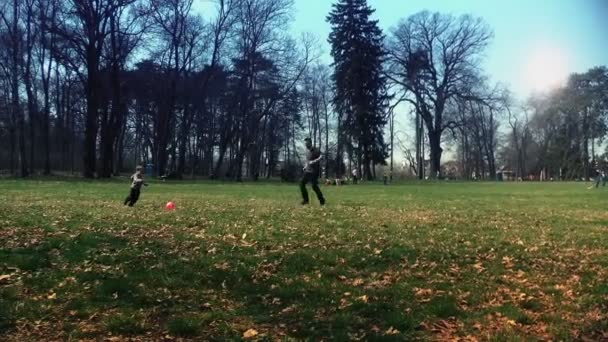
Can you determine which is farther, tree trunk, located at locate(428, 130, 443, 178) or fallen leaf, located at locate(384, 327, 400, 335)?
tree trunk, located at locate(428, 130, 443, 178)

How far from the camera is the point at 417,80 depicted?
66.9 meters

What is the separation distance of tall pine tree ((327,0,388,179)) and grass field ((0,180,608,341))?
51.9 meters

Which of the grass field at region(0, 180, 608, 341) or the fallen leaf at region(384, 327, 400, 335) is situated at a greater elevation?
the grass field at region(0, 180, 608, 341)

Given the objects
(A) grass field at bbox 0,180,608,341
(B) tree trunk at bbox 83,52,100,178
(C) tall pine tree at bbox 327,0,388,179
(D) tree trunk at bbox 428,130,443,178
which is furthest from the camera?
(D) tree trunk at bbox 428,130,443,178

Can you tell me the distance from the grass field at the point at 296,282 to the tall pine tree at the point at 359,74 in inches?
2043

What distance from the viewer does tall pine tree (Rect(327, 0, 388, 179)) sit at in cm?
6347

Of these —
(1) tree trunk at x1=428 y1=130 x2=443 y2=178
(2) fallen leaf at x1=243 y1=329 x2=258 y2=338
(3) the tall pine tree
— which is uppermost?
(3) the tall pine tree

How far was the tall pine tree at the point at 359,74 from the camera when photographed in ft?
208

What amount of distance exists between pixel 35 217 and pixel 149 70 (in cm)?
5080

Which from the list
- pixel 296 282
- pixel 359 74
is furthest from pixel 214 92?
pixel 296 282

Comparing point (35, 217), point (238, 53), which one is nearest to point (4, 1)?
point (238, 53)

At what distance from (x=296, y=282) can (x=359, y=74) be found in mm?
56975

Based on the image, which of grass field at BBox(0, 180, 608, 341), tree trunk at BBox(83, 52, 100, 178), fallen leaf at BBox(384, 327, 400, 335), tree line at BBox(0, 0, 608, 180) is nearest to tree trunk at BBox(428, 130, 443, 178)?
tree line at BBox(0, 0, 608, 180)

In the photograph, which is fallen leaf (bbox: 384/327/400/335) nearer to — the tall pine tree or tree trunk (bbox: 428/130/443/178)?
the tall pine tree
